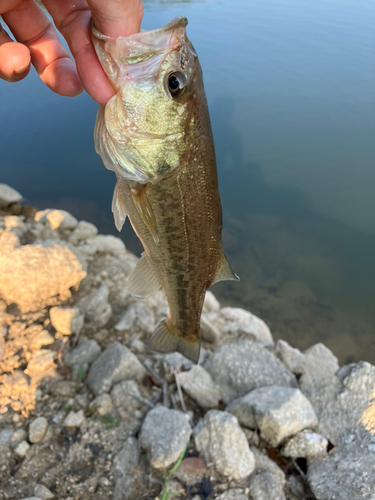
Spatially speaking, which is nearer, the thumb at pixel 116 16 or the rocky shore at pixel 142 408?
the thumb at pixel 116 16

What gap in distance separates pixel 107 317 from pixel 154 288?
1604mm

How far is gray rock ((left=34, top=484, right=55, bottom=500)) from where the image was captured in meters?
2.23

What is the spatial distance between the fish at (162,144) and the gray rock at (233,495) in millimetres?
1577

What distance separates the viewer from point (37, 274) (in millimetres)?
3477

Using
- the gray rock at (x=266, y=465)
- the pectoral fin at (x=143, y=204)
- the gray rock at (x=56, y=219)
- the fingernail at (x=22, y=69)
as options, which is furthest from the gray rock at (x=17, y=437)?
the gray rock at (x=56, y=219)

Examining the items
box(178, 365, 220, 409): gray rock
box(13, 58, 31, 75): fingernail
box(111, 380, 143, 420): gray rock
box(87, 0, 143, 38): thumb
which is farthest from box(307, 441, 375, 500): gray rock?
box(13, 58, 31, 75): fingernail

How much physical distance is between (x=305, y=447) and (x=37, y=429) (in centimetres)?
209

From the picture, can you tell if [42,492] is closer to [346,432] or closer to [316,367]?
[346,432]

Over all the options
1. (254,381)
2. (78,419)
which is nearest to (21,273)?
(78,419)

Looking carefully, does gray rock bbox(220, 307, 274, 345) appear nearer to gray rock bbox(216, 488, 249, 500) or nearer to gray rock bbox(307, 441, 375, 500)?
gray rock bbox(307, 441, 375, 500)

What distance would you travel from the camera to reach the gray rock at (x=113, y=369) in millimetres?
2900

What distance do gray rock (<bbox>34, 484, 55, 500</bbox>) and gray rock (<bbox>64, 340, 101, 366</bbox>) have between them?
39.1 inches

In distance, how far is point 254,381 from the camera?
318cm

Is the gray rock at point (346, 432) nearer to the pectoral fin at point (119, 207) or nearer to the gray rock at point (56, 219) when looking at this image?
the pectoral fin at point (119, 207)
